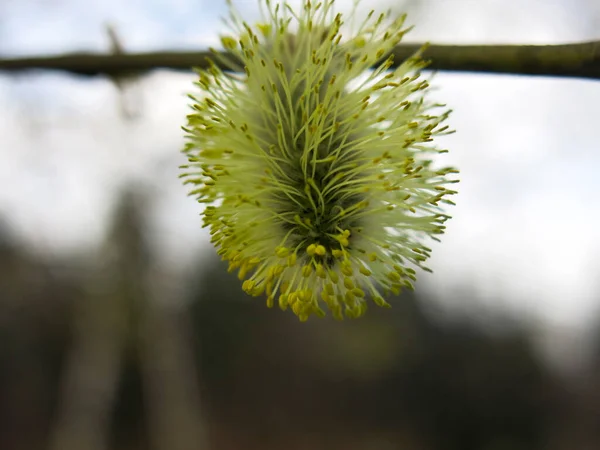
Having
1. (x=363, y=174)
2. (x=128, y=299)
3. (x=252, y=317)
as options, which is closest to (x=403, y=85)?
(x=363, y=174)

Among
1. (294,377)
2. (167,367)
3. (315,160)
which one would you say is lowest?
(294,377)

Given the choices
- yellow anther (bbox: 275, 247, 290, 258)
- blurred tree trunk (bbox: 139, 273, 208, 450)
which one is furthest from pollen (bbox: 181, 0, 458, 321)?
blurred tree trunk (bbox: 139, 273, 208, 450)

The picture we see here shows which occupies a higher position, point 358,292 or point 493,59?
point 493,59

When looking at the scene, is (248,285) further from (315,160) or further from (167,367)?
(167,367)

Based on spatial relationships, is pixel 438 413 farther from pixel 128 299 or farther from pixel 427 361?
pixel 128 299

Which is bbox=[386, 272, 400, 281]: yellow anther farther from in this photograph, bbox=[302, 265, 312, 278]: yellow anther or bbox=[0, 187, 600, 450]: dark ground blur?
bbox=[0, 187, 600, 450]: dark ground blur

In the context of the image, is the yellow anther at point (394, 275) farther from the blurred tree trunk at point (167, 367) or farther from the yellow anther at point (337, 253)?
the blurred tree trunk at point (167, 367)

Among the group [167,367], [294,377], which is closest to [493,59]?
[167,367]

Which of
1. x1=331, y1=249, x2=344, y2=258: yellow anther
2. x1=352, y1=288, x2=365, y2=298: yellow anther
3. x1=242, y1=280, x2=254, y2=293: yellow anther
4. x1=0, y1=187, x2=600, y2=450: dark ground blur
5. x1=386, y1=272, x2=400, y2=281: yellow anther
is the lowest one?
x1=0, y1=187, x2=600, y2=450: dark ground blur
